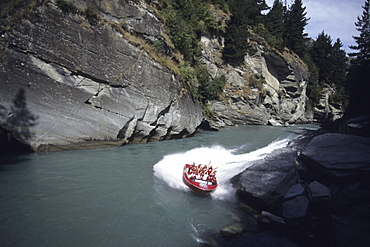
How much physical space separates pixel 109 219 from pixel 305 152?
9.33 meters

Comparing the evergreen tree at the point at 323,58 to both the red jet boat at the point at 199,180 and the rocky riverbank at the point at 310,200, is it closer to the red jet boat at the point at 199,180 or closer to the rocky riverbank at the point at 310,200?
the rocky riverbank at the point at 310,200

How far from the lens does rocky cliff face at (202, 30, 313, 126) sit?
38.7 meters

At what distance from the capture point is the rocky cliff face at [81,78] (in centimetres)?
1370

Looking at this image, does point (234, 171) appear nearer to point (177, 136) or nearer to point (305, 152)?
point (305, 152)

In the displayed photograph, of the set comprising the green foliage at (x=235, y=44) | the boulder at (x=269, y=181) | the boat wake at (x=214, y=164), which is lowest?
the boat wake at (x=214, y=164)

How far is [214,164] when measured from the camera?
15000mm

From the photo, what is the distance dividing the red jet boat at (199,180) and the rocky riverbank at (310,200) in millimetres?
1441

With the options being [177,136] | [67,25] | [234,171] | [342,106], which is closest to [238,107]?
[177,136]

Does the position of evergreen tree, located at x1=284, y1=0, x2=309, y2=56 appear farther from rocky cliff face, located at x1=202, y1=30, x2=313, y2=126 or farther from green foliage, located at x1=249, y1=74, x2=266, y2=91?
green foliage, located at x1=249, y1=74, x2=266, y2=91

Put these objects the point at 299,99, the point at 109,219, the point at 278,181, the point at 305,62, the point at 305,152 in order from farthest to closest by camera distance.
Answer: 1. the point at 305,62
2. the point at 299,99
3. the point at 305,152
4. the point at 278,181
5. the point at 109,219

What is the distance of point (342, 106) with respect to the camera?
5972 cm

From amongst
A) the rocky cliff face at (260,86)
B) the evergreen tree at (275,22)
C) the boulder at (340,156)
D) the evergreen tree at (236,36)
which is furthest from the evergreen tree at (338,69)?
the boulder at (340,156)

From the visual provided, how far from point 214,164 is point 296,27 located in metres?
58.3

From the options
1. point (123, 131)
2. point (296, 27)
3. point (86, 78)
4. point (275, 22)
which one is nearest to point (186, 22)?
point (86, 78)
